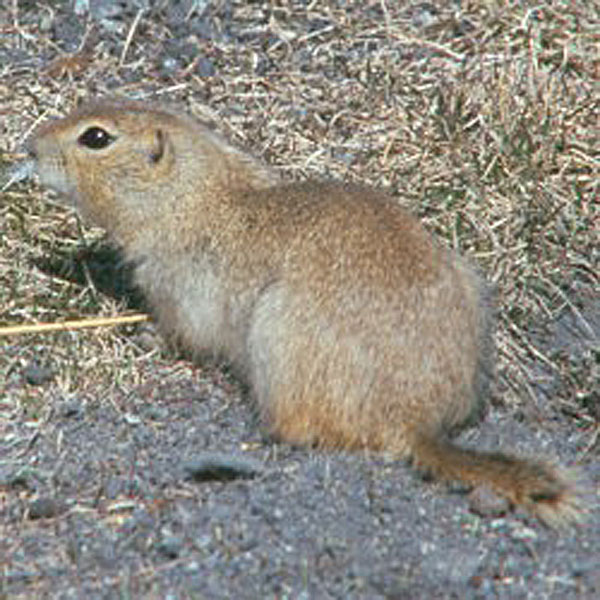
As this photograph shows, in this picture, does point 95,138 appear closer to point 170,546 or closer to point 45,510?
point 45,510

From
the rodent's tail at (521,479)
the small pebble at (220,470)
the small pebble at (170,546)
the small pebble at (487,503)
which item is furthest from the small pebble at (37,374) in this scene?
the small pebble at (487,503)

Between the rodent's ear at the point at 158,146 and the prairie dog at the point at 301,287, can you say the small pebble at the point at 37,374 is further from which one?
the rodent's ear at the point at 158,146

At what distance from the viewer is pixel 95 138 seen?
18.7 ft

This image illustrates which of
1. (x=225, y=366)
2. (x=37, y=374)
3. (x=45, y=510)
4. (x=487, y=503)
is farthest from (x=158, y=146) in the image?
(x=487, y=503)

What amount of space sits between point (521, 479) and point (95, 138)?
2.31m

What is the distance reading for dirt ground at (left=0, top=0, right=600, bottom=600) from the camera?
431 centimetres

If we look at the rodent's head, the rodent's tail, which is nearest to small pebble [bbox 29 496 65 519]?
the rodent's tail

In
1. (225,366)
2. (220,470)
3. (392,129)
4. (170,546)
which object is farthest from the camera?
(392,129)

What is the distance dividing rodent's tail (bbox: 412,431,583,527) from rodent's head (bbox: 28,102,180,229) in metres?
1.84

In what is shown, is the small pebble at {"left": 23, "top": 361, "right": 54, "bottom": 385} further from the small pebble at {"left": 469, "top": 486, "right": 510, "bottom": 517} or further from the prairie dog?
the small pebble at {"left": 469, "top": 486, "right": 510, "bottom": 517}

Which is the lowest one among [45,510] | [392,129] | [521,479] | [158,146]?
[45,510]

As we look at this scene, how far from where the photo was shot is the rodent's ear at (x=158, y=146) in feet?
18.8

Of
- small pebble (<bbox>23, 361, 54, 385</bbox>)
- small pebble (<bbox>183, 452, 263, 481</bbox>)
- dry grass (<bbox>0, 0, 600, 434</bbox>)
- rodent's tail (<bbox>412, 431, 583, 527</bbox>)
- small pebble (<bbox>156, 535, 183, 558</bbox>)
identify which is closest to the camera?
small pebble (<bbox>156, 535, 183, 558</bbox>)

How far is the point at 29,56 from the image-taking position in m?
7.60
